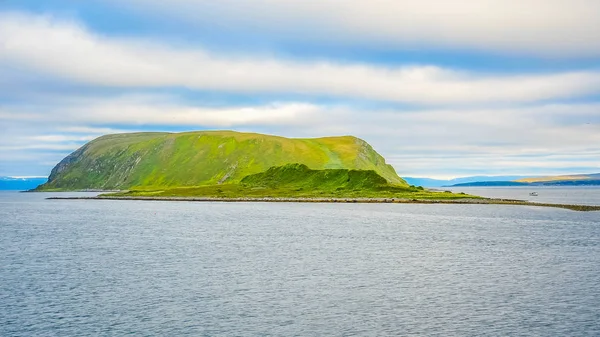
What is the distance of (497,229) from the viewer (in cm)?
10569

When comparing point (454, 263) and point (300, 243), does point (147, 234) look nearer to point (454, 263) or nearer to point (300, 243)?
point (300, 243)

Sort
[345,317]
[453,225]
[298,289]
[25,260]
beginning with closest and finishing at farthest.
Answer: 1. [345,317]
2. [298,289]
3. [25,260]
4. [453,225]

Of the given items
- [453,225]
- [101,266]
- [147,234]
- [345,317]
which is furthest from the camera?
[453,225]

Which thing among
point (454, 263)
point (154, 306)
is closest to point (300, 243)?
point (454, 263)

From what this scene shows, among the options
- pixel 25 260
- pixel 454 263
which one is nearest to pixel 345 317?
pixel 454 263

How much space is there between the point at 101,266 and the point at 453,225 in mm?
74420

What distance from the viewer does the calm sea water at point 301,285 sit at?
3534 centimetres

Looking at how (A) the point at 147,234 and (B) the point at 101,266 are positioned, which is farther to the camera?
(A) the point at 147,234

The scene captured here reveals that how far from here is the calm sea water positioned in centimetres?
3534

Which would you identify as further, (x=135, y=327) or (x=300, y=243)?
(x=300, y=243)

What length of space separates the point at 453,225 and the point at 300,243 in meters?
44.9

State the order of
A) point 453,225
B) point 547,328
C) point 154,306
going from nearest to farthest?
point 547,328 → point 154,306 → point 453,225

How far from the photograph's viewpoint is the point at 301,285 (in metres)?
48.2

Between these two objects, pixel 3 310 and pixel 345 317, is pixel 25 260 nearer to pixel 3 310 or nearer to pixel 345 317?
pixel 3 310
